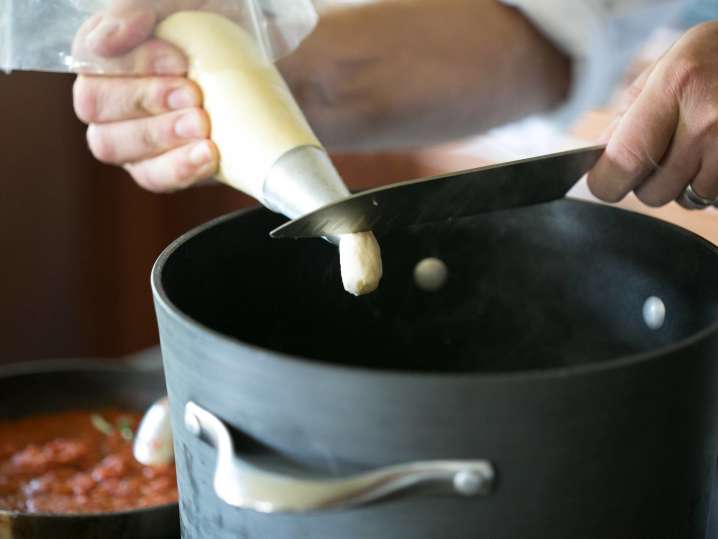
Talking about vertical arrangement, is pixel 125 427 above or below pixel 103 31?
below

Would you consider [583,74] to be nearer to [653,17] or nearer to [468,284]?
[653,17]

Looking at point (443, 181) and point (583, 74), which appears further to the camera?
point (583, 74)

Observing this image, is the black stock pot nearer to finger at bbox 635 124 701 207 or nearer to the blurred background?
finger at bbox 635 124 701 207

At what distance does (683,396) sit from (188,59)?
0.42 metres

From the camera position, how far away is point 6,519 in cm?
70

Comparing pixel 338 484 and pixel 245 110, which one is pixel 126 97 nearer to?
pixel 245 110

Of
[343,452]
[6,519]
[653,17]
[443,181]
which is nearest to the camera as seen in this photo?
[343,452]

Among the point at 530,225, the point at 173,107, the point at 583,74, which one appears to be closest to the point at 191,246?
the point at 173,107

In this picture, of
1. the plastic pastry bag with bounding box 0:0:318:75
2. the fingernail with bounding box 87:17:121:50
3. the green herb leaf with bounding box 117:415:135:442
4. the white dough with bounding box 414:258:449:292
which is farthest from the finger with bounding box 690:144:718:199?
the green herb leaf with bounding box 117:415:135:442

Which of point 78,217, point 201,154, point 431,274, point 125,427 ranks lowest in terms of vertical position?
point 78,217

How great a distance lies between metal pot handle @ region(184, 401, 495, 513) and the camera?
44 centimetres

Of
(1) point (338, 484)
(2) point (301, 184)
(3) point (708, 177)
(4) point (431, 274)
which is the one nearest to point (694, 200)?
(3) point (708, 177)

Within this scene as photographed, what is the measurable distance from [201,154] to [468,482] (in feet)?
1.18

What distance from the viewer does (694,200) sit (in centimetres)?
73
